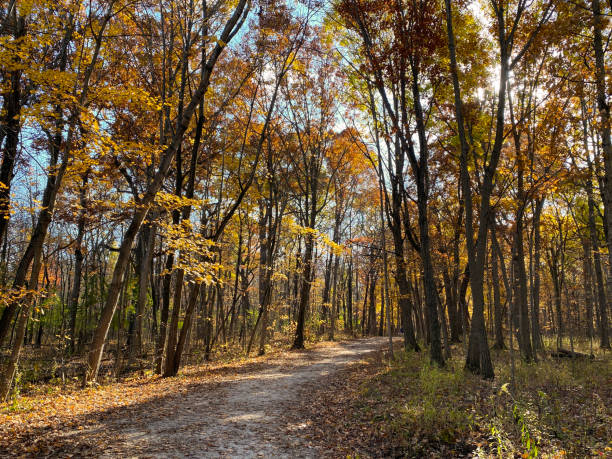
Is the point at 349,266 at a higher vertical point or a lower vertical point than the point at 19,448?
higher

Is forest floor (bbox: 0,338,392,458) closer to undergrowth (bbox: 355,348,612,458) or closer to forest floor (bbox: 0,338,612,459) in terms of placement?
forest floor (bbox: 0,338,612,459)

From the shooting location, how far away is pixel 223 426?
19.4 ft

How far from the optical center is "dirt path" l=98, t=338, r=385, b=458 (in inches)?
192

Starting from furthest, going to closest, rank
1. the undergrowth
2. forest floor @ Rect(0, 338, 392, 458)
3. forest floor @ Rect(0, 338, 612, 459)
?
forest floor @ Rect(0, 338, 392, 458), forest floor @ Rect(0, 338, 612, 459), the undergrowth

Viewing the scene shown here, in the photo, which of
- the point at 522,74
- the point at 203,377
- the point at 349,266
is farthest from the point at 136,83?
the point at 349,266

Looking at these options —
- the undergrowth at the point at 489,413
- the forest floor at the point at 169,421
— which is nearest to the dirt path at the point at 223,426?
the forest floor at the point at 169,421

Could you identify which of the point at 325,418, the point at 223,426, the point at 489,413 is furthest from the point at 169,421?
the point at 489,413

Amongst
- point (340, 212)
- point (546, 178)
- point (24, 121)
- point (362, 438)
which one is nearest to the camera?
point (362, 438)

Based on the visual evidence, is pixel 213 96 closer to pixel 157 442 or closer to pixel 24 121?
pixel 24 121

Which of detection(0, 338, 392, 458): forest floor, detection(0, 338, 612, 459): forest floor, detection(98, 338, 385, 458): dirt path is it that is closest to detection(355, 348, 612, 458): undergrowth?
detection(0, 338, 612, 459): forest floor

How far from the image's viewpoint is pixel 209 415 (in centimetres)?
650

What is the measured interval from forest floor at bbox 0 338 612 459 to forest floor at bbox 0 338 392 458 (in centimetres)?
2

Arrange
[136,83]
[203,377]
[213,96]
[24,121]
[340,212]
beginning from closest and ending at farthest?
[24,121] < [203,377] < [136,83] < [213,96] < [340,212]

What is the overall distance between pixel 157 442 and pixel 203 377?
5.79 meters
